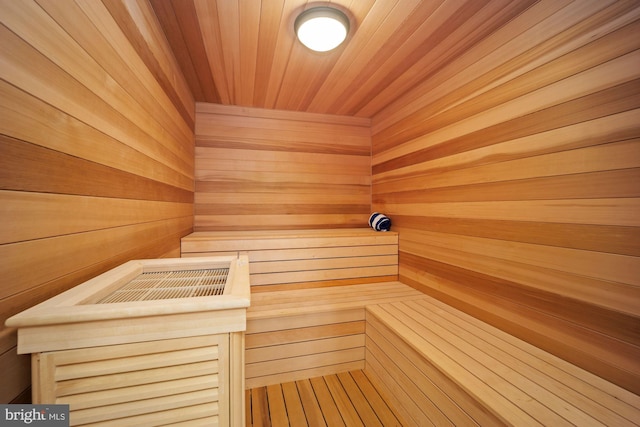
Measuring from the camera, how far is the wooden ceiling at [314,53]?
1.37 meters

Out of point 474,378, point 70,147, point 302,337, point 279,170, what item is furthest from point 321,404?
point 279,170

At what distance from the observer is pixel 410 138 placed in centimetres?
229

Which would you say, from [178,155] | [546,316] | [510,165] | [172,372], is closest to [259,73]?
[178,155]

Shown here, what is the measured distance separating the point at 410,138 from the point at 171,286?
2.23m

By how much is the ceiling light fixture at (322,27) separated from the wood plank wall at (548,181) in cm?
86

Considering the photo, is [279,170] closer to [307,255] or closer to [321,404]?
[307,255]

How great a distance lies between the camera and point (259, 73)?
6.72 feet

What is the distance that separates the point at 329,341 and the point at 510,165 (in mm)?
1672

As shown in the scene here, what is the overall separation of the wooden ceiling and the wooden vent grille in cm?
148

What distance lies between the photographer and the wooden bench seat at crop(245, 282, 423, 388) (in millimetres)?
1675

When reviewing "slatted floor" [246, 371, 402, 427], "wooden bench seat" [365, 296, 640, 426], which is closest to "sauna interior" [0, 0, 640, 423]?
"wooden bench seat" [365, 296, 640, 426]

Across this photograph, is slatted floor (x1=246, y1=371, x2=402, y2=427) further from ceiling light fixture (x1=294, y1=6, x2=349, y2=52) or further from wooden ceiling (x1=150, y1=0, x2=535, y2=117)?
wooden ceiling (x1=150, y1=0, x2=535, y2=117)

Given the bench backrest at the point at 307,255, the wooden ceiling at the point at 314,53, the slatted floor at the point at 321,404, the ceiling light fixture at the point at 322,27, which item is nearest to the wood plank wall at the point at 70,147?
the wooden ceiling at the point at 314,53

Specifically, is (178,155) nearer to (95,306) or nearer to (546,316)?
(95,306)
